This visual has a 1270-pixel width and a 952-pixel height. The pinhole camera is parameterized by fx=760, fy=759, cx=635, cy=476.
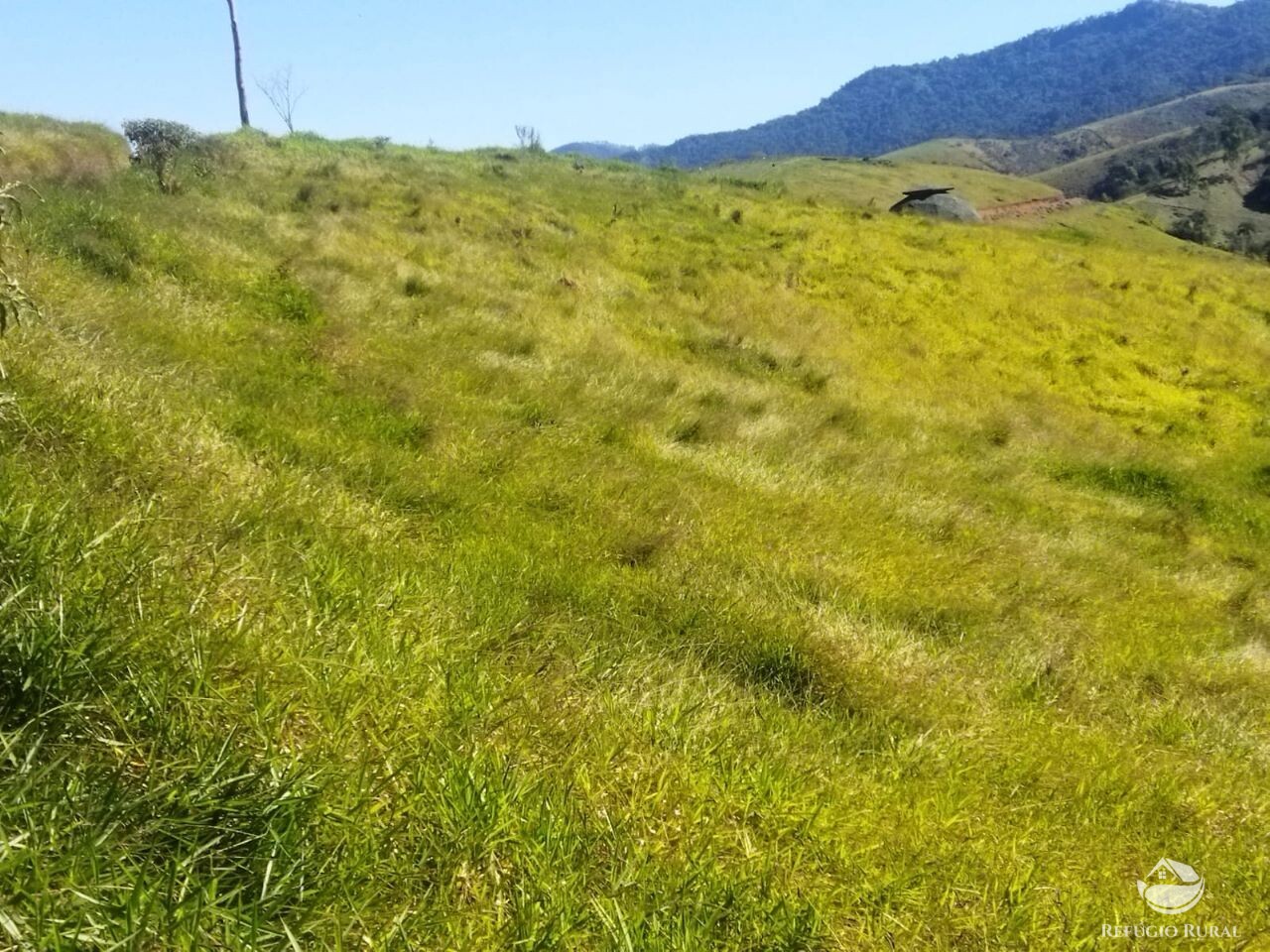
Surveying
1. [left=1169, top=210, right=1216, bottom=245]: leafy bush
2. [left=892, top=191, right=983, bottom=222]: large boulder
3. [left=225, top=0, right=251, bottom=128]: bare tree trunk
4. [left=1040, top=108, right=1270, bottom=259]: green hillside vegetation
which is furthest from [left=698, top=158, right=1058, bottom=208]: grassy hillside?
[left=225, top=0, right=251, bottom=128]: bare tree trunk

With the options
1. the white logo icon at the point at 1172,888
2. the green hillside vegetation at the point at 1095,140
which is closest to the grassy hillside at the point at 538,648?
the white logo icon at the point at 1172,888

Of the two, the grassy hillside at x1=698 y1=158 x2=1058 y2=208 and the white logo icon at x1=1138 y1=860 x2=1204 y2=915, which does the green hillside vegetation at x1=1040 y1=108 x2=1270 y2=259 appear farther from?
the white logo icon at x1=1138 y1=860 x2=1204 y2=915

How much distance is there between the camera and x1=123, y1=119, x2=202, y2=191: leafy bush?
16.9 meters

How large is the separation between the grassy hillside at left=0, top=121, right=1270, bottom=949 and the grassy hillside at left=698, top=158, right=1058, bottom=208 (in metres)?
35.8

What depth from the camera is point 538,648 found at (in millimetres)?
3537

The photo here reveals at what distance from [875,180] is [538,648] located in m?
60.0

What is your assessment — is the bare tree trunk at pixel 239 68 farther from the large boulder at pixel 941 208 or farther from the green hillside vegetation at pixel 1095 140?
the green hillside vegetation at pixel 1095 140

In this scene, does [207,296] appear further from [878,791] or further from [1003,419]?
[1003,419]

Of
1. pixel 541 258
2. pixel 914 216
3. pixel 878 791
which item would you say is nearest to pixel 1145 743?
pixel 878 791

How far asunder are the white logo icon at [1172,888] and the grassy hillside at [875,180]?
41.4 meters

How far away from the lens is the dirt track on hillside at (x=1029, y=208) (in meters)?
52.0

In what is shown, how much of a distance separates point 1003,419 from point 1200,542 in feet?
14.4

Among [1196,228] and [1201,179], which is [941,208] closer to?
[1196,228]

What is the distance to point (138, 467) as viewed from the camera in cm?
374
